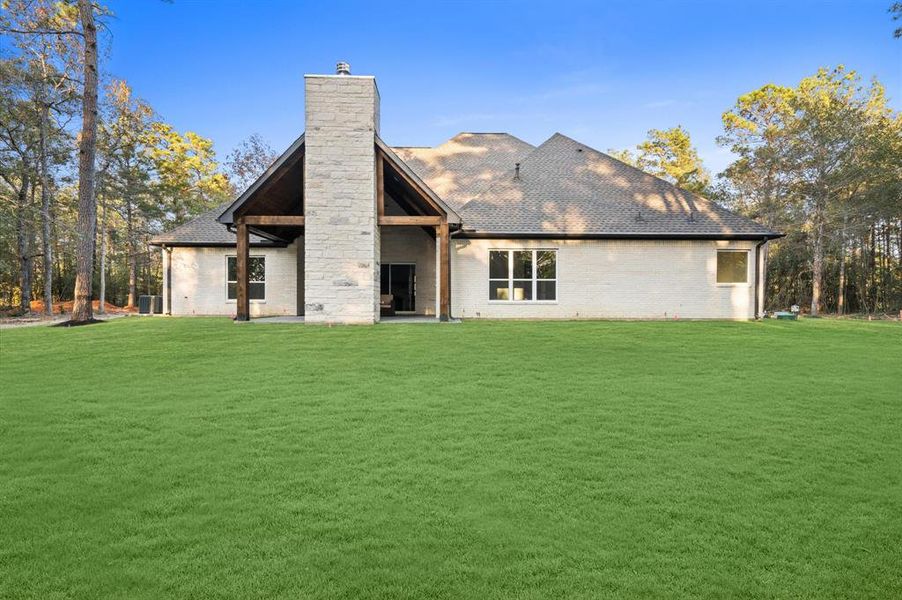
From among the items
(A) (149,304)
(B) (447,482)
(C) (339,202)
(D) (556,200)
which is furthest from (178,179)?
(B) (447,482)

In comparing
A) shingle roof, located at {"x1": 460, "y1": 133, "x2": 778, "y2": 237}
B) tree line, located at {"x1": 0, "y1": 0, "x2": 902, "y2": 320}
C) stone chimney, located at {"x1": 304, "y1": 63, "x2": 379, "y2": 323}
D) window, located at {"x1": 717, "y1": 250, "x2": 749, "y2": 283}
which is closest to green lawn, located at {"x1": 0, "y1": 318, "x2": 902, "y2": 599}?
stone chimney, located at {"x1": 304, "y1": 63, "x2": 379, "y2": 323}

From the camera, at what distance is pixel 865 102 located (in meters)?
28.9

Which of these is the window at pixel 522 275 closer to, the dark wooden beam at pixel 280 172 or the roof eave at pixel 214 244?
the dark wooden beam at pixel 280 172

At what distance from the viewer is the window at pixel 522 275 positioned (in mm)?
17219

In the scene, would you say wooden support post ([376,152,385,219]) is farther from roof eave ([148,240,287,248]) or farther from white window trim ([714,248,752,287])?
white window trim ([714,248,752,287])

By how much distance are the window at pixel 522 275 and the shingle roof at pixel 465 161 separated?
11.3ft

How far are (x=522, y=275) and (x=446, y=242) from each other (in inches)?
151

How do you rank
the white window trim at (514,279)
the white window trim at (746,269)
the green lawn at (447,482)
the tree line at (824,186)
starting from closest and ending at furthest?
A: the green lawn at (447,482), the white window trim at (514,279), the white window trim at (746,269), the tree line at (824,186)

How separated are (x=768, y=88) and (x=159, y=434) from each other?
117ft

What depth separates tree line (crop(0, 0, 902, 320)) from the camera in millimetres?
22250

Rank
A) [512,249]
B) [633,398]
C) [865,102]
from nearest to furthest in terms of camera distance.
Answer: [633,398] < [512,249] < [865,102]

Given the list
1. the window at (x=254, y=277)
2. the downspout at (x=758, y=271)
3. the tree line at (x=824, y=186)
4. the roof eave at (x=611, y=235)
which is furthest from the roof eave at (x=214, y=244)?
the tree line at (x=824, y=186)

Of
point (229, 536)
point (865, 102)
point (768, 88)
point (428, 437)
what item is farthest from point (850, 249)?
point (229, 536)

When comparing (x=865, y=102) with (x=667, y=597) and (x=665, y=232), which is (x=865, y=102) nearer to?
(x=665, y=232)
